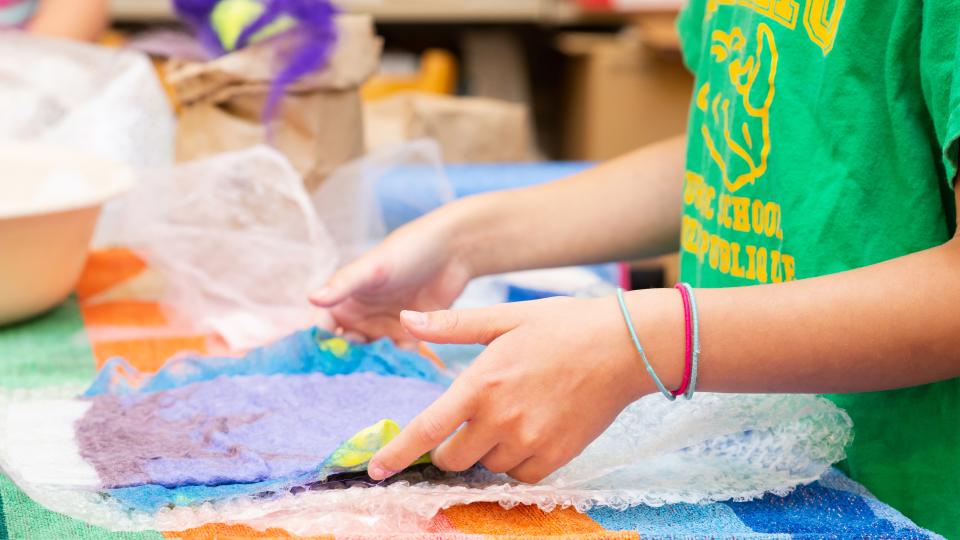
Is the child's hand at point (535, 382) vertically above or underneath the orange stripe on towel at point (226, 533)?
above

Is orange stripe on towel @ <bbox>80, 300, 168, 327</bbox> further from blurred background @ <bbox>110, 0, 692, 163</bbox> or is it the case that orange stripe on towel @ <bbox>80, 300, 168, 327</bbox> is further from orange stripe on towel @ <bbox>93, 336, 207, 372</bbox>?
blurred background @ <bbox>110, 0, 692, 163</bbox>

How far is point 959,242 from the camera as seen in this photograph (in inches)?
21.5

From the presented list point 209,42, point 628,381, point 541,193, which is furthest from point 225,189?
point 628,381

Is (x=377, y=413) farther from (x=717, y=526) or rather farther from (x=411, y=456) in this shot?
(x=717, y=526)

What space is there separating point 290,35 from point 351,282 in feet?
1.25

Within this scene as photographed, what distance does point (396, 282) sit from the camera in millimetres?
795

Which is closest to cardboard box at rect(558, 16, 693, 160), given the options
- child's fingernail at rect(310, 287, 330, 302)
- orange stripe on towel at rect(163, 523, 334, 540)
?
child's fingernail at rect(310, 287, 330, 302)

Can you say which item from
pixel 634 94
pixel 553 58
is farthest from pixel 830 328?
pixel 553 58

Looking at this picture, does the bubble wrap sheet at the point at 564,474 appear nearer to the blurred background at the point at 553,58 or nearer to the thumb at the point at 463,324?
the thumb at the point at 463,324

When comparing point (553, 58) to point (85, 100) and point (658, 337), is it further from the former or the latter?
point (658, 337)

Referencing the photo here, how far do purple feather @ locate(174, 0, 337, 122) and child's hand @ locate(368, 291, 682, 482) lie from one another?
55cm

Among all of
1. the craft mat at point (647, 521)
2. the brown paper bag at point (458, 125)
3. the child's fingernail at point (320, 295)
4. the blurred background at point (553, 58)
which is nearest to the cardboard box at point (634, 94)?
the blurred background at point (553, 58)

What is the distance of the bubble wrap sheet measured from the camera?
55 cm

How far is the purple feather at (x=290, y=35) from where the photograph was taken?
3.38 ft
